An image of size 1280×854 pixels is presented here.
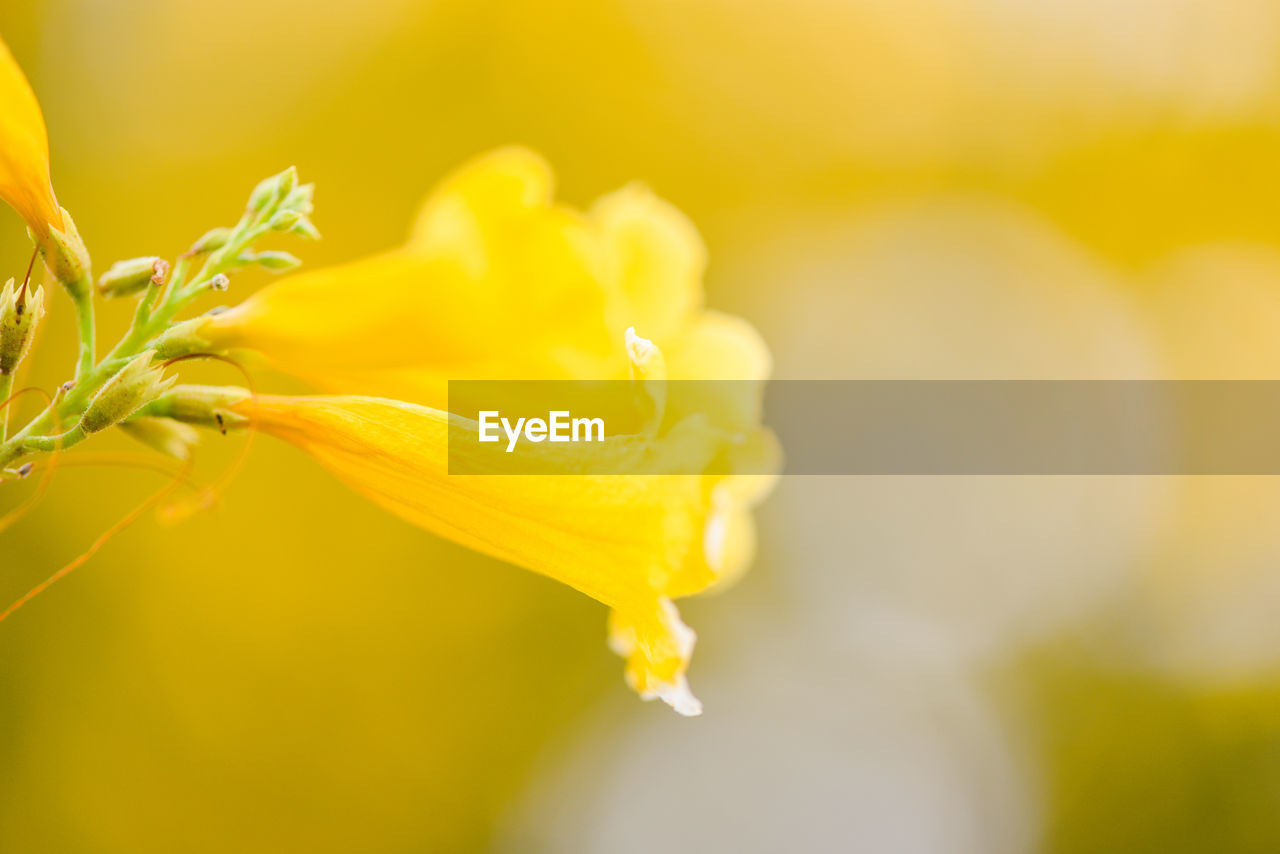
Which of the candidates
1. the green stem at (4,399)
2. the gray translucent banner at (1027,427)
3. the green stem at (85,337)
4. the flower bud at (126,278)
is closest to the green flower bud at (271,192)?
the flower bud at (126,278)

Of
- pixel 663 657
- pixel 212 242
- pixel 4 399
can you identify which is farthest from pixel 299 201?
pixel 663 657

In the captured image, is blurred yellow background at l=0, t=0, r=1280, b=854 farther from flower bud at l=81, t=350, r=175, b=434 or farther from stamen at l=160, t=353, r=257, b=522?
flower bud at l=81, t=350, r=175, b=434

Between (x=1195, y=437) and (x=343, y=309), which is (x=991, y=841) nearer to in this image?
(x=1195, y=437)

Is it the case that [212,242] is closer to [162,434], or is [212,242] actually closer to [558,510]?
[162,434]

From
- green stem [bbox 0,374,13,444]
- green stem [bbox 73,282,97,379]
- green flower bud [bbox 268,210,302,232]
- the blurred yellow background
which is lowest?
green stem [bbox 0,374,13,444]

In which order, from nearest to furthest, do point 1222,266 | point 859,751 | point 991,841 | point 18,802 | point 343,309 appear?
point 343,309, point 18,802, point 991,841, point 859,751, point 1222,266

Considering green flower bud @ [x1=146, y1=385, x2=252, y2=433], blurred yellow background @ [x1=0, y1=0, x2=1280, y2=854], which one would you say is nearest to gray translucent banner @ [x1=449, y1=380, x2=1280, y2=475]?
blurred yellow background @ [x1=0, y1=0, x2=1280, y2=854]

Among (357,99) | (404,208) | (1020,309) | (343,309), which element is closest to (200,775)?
(404,208)

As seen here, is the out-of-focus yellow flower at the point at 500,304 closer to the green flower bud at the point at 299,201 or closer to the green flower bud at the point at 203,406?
the green flower bud at the point at 203,406
